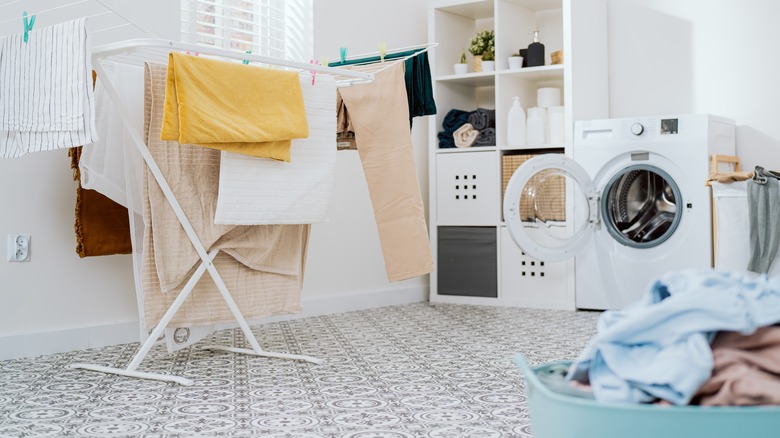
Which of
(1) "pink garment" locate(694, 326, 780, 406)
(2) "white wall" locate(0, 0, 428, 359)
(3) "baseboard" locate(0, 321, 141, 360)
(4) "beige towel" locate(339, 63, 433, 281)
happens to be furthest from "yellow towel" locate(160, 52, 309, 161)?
(1) "pink garment" locate(694, 326, 780, 406)

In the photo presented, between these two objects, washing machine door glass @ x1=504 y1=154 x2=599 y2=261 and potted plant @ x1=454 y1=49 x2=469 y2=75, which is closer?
washing machine door glass @ x1=504 y1=154 x2=599 y2=261

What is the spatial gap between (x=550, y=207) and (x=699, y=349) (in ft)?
9.90

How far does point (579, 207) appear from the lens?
375cm

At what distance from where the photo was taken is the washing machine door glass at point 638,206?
3.72 metres

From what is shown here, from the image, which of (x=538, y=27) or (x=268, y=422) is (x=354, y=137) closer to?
(x=268, y=422)

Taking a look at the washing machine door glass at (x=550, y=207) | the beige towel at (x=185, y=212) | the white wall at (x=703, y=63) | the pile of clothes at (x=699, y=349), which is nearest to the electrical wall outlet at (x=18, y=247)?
the beige towel at (x=185, y=212)

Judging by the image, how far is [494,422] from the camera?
1.81m

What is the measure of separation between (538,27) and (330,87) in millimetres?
2266

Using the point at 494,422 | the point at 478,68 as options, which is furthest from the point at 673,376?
the point at 478,68

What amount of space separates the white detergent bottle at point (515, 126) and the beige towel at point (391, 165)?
1451mm

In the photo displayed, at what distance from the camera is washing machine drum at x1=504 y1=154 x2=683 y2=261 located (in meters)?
3.60

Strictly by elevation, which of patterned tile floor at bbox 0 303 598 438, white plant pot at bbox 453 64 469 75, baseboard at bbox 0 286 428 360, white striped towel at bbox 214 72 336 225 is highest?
white plant pot at bbox 453 64 469 75

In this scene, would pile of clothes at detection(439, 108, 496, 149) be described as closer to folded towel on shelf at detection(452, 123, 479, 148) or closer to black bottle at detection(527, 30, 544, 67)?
folded towel on shelf at detection(452, 123, 479, 148)

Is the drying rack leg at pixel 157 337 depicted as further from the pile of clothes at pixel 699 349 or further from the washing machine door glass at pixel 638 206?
the washing machine door glass at pixel 638 206
